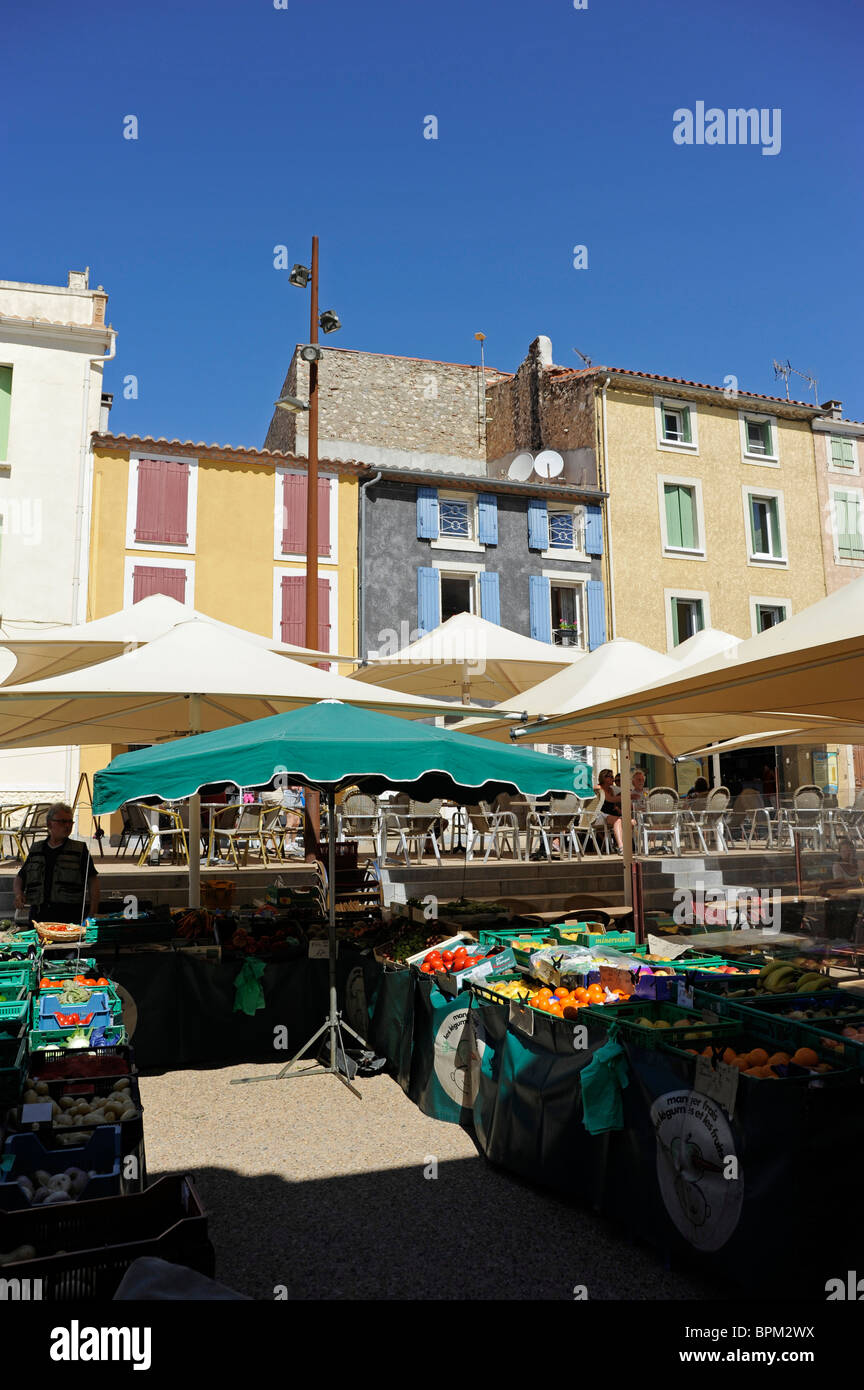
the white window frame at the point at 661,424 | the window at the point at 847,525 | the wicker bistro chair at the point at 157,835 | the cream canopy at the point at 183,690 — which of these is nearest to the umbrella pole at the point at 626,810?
the cream canopy at the point at 183,690

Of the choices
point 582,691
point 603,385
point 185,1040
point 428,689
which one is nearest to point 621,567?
point 603,385

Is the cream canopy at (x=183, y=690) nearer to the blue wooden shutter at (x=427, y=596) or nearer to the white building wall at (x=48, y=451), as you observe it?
the white building wall at (x=48, y=451)

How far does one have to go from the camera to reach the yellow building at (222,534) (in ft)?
64.0

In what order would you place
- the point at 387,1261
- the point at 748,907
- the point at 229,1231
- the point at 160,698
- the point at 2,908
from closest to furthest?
the point at 387,1261, the point at 229,1231, the point at 160,698, the point at 748,907, the point at 2,908

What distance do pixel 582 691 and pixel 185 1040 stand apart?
15.4 feet

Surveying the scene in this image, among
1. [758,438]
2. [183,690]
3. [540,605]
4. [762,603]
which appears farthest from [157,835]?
[758,438]

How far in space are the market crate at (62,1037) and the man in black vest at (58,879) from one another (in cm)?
263

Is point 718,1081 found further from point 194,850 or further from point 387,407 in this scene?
point 387,407

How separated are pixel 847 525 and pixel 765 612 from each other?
Result: 11.6 feet

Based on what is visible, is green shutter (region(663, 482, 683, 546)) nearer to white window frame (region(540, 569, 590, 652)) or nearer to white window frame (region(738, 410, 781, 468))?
white window frame (region(738, 410, 781, 468))

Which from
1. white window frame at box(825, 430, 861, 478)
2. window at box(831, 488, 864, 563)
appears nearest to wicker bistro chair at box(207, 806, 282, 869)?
window at box(831, 488, 864, 563)

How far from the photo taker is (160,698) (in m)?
7.90

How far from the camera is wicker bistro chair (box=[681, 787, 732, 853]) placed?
37.9ft
